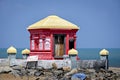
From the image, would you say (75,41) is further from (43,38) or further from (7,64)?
(7,64)

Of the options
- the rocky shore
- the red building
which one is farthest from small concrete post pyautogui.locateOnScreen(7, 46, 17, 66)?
the red building

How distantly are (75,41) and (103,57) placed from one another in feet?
12.1

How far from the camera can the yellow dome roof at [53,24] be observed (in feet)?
138

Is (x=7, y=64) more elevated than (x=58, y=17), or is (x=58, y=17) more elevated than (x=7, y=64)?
(x=58, y=17)

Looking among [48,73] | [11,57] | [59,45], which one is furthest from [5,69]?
[59,45]

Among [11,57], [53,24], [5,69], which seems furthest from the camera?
[53,24]

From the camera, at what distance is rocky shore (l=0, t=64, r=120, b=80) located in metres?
37.1

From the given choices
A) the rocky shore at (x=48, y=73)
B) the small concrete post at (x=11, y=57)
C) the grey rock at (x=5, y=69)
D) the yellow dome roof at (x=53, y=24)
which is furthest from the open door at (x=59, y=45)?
the grey rock at (x=5, y=69)

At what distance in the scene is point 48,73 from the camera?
38.2 m

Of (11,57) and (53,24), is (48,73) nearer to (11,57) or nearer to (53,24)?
(11,57)

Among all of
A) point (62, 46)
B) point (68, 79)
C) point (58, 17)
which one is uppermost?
point (58, 17)

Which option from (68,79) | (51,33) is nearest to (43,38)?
(51,33)

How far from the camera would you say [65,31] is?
42.6 metres

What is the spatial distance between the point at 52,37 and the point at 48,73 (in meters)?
5.12
